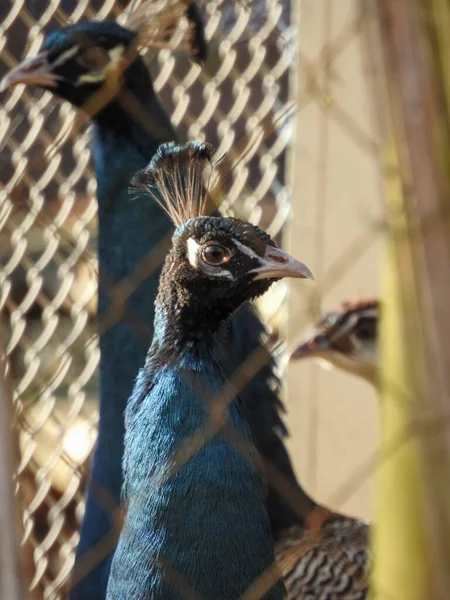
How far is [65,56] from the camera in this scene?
6.22ft

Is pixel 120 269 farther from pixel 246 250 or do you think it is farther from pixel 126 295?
pixel 246 250

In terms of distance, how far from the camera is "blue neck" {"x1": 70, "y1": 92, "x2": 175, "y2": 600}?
171cm

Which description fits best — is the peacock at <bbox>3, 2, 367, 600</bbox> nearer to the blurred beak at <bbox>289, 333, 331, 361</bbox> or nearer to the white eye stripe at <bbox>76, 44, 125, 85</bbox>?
the white eye stripe at <bbox>76, 44, 125, 85</bbox>

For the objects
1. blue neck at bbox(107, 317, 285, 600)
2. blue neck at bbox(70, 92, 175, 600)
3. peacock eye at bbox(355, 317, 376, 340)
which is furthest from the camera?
peacock eye at bbox(355, 317, 376, 340)

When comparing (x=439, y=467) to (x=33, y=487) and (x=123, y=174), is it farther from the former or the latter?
(x=33, y=487)

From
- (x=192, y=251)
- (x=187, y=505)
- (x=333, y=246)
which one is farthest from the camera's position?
(x=333, y=246)

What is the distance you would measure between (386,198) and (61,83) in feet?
3.78

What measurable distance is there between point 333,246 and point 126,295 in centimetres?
79

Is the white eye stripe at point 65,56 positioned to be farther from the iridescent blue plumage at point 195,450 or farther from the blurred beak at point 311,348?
the blurred beak at point 311,348

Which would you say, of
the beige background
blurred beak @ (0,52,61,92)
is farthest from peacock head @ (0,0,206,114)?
the beige background

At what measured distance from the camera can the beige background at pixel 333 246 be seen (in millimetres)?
2316

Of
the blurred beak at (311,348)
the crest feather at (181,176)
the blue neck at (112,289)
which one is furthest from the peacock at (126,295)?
the crest feather at (181,176)

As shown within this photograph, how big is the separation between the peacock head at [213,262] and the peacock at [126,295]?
0.36 meters

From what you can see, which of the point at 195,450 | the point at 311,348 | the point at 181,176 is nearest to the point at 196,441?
the point at 195,450
